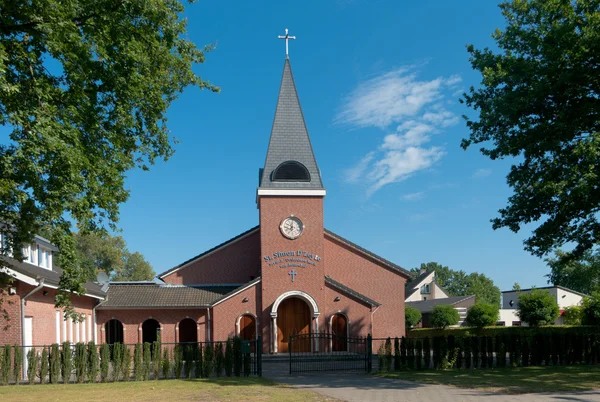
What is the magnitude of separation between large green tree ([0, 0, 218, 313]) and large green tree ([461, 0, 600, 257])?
10.4 m

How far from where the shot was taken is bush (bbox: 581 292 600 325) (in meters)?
37.7

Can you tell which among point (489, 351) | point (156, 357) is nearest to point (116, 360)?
point (156, 357)

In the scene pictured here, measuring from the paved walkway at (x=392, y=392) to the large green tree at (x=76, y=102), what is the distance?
7.64 metres

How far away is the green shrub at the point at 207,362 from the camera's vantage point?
812 inches

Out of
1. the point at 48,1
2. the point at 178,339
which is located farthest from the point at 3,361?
the point at 178,339

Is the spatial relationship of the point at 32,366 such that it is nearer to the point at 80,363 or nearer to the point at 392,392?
the point at 80,363

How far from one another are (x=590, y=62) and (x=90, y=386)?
18.7 meters

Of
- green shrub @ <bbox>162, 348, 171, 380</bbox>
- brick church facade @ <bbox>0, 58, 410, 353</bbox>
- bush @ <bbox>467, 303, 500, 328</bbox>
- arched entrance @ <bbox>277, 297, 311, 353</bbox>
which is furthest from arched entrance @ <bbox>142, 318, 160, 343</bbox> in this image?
bush @ <bbox>467, 303, 500, 328</bbox>

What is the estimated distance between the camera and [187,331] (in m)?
35.6

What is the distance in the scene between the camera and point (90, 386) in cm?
1817

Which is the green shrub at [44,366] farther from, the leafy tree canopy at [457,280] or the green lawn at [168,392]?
the leafy tree canopy at [457,280]

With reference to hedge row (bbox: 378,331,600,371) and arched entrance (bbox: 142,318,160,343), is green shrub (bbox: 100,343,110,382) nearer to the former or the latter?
hedge row (bbox: 378,331,600,371)

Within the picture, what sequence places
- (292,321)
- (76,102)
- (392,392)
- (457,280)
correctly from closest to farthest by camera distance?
(76,102) → (392,392) → (292,321) → (457,280)

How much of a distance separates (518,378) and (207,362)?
416 inches
